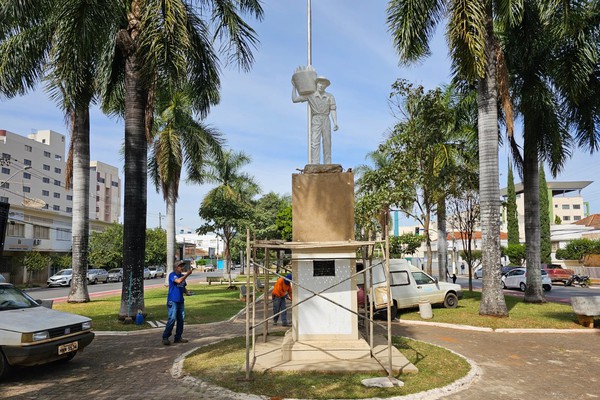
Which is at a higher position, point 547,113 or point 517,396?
point 547,113

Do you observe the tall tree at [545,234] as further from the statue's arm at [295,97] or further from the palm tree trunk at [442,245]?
the statue's arm at [295,97]

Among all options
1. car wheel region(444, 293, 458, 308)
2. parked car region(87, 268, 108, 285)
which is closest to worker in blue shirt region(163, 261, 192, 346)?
car wheel region(444, 293, 458, 308)

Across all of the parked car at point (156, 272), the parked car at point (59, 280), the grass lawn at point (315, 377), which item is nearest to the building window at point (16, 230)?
the parked car at point (59, 280)

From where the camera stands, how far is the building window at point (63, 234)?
48166 mm

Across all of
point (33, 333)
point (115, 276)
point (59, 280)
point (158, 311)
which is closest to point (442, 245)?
point (158, 311)

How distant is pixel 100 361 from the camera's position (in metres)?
8.12

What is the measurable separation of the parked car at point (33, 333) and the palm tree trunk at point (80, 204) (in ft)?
32.1

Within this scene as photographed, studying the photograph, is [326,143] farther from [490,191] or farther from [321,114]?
[490,191]

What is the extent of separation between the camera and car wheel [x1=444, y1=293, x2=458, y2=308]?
15820 millimetres

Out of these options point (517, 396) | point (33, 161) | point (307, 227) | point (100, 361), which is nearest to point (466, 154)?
point (307, 227)

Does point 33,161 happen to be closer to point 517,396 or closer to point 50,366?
point 50,366

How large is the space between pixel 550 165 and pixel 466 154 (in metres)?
3.95

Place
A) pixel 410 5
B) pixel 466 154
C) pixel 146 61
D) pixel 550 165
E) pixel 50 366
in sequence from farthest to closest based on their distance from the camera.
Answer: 1. pixel 466 154
2. pixel 550 165
3. pixel 410 5
4. pixel 146 61
5. pixel 50 366

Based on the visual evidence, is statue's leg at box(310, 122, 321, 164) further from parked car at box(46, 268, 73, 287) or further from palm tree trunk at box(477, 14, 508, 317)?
parked car at box(46, 268, 73, 287)
